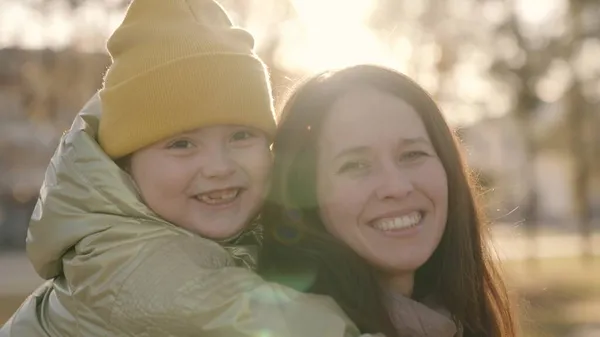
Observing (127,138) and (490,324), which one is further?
(490,324)

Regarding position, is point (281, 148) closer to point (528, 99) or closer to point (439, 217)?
point (439, 217)

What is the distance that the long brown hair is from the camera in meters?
2.67

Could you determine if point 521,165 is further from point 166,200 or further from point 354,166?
point 166,200

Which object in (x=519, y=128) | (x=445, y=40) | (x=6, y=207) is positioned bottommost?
(x=6, y=207)

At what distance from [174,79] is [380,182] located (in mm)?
703

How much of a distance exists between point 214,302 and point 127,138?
0.69 m

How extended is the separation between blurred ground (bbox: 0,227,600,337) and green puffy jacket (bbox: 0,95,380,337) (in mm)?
1565

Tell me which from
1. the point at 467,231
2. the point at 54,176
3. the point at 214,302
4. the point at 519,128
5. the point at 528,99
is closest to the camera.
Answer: the point at 214,302

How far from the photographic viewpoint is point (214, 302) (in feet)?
7.49

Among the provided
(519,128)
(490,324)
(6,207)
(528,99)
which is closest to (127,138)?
(490,324)

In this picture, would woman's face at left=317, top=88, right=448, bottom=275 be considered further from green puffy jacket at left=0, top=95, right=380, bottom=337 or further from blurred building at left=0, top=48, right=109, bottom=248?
blurred building at left=0, top=48, right=109, bottom=248

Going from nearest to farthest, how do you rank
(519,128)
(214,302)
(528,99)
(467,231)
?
1. (214,302)
2. (467,231)
3. (528,99)
4. (519,128)

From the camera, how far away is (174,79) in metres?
2.81

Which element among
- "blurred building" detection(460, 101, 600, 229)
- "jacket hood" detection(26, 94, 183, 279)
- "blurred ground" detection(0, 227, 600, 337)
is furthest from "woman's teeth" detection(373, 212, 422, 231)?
"blurred ground" detection(0, 227, 600, 337)
